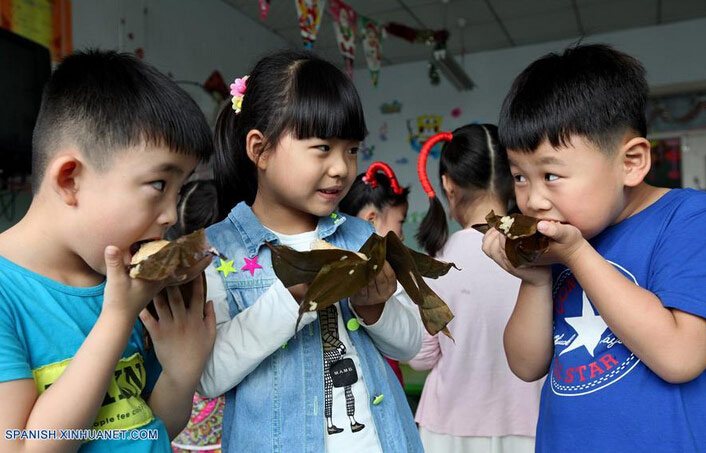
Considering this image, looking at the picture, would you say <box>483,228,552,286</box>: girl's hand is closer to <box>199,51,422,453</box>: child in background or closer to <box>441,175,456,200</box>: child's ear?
<box>199,51,422,453</box>: child in background

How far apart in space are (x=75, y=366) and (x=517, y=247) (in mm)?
638

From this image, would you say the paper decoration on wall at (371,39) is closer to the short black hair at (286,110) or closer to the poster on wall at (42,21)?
the poster on wall at (42,21)

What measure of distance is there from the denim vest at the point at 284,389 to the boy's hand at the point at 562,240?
0.41m

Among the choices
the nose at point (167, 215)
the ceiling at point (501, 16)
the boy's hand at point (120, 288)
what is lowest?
the boy's hand at point (120, 288)

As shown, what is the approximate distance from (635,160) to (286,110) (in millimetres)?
619

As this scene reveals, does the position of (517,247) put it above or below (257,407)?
above

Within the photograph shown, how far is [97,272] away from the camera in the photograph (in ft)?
2.69

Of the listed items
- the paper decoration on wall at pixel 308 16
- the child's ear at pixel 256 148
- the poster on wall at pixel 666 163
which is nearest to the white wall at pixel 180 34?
the paper decoration on wall at pixel 308 16

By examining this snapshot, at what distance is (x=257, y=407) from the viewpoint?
982 mm

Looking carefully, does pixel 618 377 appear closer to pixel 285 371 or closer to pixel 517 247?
pixel 517 247

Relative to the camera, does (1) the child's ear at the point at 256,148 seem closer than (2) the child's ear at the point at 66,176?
No

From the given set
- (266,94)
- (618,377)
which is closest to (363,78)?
(266,94)

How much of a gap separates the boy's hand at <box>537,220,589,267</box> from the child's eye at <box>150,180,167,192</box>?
55cm

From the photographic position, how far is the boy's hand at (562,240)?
81 cm
